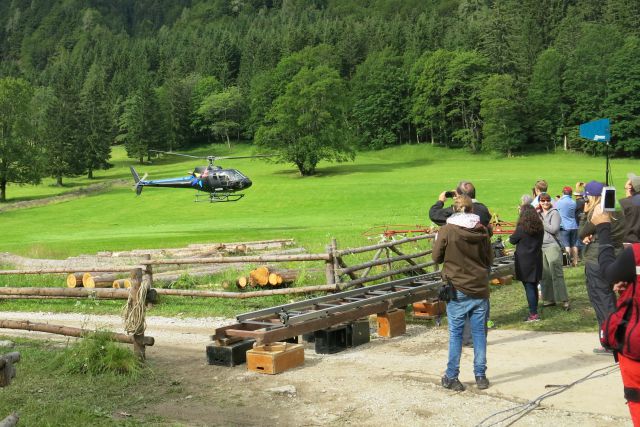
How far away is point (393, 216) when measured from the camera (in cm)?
3566

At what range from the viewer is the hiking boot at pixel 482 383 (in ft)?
25.7

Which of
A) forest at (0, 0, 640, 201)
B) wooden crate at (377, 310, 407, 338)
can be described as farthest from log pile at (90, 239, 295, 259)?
forest at (0, 0, 640, 201)

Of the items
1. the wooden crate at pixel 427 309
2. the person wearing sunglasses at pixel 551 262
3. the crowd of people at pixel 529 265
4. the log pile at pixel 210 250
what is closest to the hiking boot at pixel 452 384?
the crowd of people at pixel 529 265

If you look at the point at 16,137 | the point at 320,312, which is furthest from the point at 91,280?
the point at 16,137

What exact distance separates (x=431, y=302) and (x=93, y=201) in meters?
51.2

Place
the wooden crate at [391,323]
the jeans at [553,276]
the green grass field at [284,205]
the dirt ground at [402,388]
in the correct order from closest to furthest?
the dirt ground at [402,388]
the wooden crate at [391,323]
the jeans at [553,276]
the green grass field at [284,205]

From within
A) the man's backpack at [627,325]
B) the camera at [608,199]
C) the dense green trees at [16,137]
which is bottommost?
the man's backpack at [627,325]

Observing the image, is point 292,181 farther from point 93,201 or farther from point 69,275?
point 69,275

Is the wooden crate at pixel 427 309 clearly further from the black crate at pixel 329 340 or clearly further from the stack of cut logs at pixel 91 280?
the stack of cut logs at pixel 91 280

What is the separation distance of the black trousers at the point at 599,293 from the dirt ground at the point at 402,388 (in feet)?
1.94

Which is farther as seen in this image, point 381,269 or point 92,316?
point 381,269

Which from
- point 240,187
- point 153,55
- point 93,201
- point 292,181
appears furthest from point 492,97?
point 153,55

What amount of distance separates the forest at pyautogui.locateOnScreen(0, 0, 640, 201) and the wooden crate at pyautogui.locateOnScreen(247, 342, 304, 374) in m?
62.1

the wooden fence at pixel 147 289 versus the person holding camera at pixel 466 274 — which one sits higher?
the person holding camera at pixel 466 274
